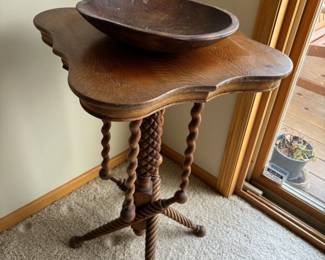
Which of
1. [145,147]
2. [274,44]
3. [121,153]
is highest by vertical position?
[274,44]

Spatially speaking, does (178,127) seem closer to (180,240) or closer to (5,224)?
(180,240)

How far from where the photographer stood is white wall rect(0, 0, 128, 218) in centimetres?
105

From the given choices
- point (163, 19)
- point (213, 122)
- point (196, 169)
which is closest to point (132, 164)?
point (163, 19)

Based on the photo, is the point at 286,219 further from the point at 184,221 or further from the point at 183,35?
the point at 183,35

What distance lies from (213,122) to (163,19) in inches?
23.6

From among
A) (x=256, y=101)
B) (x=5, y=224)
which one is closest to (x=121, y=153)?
(x=5, y=224)

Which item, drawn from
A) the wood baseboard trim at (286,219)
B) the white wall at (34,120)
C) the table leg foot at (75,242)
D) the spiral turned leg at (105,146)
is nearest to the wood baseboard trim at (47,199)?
the white wall at (34,120)

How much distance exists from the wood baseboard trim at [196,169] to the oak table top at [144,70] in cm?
76

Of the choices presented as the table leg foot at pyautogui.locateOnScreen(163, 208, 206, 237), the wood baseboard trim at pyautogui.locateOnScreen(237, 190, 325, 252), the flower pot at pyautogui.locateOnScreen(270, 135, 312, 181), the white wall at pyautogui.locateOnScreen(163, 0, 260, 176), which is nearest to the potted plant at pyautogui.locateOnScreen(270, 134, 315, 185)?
the flower pot at pyautogui.locateOnScreen(270, 135, 312, 181)

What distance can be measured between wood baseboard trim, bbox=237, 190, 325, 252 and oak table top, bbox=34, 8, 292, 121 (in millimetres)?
774

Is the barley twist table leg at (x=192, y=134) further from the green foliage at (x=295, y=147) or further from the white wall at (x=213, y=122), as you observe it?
the green foliage at (x=295, y=147)

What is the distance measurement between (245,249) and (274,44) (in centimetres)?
75

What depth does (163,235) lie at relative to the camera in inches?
52.9

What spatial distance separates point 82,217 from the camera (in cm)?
138
